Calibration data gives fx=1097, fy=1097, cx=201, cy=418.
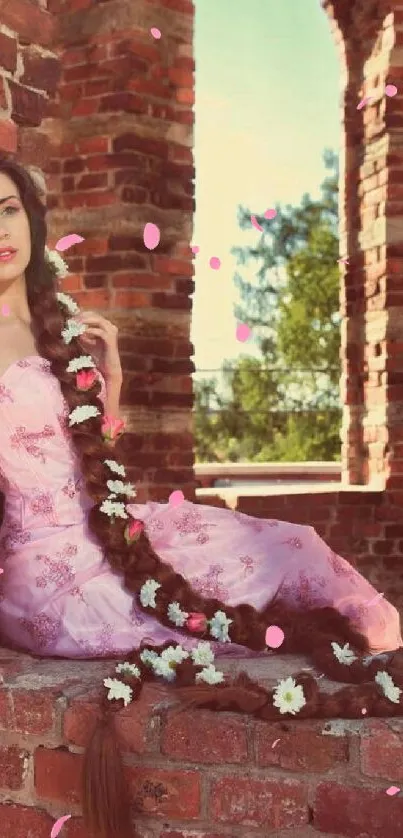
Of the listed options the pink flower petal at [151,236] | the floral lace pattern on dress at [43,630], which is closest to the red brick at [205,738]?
the floral lace pattern on dress at [43,630]

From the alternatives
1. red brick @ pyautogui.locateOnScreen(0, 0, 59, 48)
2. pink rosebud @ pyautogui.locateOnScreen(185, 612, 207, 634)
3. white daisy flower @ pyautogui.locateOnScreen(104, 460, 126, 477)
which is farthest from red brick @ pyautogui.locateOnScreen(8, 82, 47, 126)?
pink rosebud @ pyautogui.locateOnScreen(185, 612, 207, 634)

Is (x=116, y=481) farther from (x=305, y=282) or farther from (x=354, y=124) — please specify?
(x=305, y=282)

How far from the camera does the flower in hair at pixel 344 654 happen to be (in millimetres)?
2369

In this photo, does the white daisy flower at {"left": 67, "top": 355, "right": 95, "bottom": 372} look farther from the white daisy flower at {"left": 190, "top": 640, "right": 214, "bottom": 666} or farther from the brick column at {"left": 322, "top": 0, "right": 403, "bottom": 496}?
the brick column at {"left": 322, "top": 0, "right": 403, "bottom": 496}

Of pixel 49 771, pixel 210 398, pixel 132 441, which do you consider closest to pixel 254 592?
pixel 49 771

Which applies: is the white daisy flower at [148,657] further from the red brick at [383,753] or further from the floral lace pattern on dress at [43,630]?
the red brick at [383,753]

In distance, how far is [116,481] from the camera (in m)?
2.72

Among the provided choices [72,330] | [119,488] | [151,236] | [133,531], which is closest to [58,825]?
[133,531]

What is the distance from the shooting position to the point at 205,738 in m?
2.20

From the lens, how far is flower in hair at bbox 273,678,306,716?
2.14 m

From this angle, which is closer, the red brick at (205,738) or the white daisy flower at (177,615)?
the red brick at (205,738)

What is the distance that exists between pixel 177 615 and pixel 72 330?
0.79 m

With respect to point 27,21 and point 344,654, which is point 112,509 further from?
point 27,21

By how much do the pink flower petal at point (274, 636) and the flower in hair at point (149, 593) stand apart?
0.89 ft
